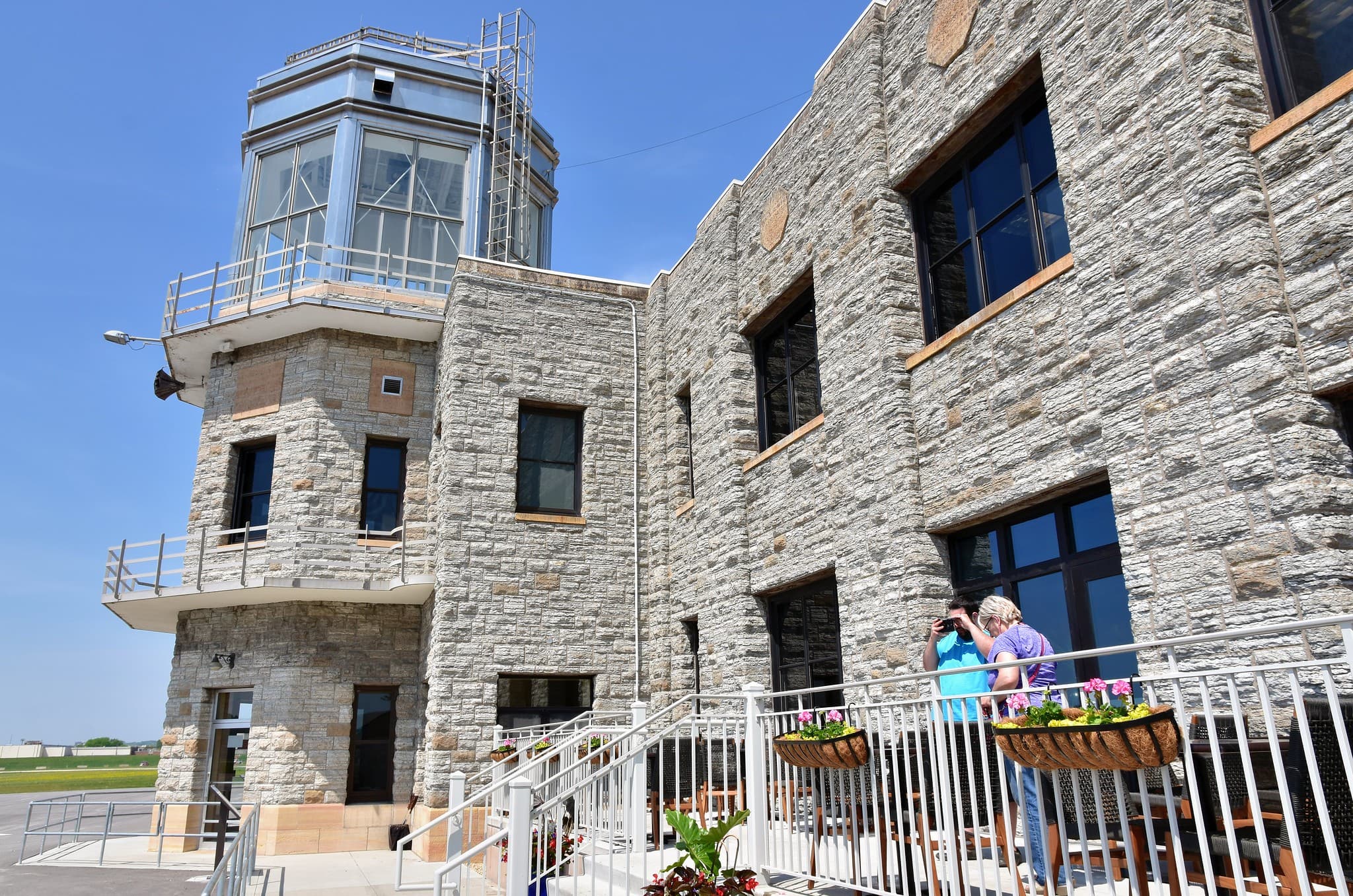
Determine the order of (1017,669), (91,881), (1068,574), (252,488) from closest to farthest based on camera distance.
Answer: (1017,669) → (1068,574) → (91,881) → (252,488)

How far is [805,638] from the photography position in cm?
1130

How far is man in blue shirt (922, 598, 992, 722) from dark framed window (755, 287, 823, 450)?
4456 mm

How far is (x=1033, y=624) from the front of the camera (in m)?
7.39

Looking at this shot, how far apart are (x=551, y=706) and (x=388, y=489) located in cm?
504

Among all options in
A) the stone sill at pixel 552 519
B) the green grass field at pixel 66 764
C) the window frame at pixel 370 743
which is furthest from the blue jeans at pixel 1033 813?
the green grass field at pixel 66 764

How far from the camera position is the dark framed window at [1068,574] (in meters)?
6.67

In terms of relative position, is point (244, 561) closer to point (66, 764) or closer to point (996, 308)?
point (996, 308)

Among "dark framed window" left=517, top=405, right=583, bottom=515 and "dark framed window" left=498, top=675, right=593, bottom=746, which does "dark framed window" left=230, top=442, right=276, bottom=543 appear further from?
"dark framed window" left=498, top=675, right=593, bottom=746

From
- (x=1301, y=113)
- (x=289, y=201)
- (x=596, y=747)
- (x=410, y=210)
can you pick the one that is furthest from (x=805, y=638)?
(x=289, y=201)

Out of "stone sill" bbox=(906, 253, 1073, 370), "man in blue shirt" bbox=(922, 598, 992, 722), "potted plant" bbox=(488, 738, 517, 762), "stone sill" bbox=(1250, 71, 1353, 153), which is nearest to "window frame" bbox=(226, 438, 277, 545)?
"potted plant" bbox=(488, 738, 517, 762)

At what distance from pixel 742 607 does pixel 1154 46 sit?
23.6ft

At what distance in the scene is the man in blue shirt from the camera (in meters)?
5.88

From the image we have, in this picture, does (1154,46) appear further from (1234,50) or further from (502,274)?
(502,274)

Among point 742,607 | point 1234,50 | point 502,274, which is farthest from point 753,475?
point 1234,50
